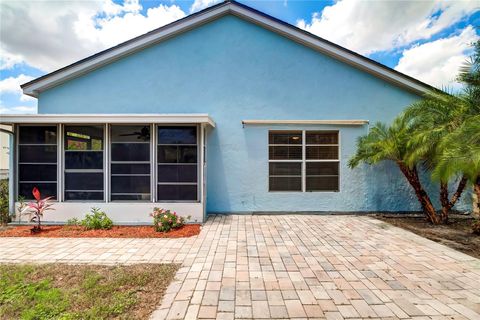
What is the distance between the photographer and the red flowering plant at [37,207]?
234 inches

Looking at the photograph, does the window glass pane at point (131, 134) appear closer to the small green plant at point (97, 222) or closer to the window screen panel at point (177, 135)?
the window screen panel at point (177, 135)

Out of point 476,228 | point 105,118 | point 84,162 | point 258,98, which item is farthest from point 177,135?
point 476,228

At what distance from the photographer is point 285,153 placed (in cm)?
781

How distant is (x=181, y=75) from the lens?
25.3 feet

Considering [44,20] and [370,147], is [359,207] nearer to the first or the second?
[370,147]

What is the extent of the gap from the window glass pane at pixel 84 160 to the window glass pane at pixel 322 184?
272 inches

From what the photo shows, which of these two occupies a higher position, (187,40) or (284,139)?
(187,40)

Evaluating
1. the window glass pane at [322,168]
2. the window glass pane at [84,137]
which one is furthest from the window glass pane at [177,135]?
the window glass pane at [322,168]

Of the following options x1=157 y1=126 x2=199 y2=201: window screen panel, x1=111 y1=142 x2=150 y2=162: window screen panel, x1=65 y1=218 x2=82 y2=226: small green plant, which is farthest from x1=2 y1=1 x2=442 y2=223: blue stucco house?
x1=65 y1=218 x2=82 y2=226: small green plant

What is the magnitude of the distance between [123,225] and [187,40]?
6528 mm

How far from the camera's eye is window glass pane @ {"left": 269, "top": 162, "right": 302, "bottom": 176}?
307 inches

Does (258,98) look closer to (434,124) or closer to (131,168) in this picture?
(131,168)

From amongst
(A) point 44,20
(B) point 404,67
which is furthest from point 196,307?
(B) point 404,67

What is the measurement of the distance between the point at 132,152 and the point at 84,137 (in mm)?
1534
